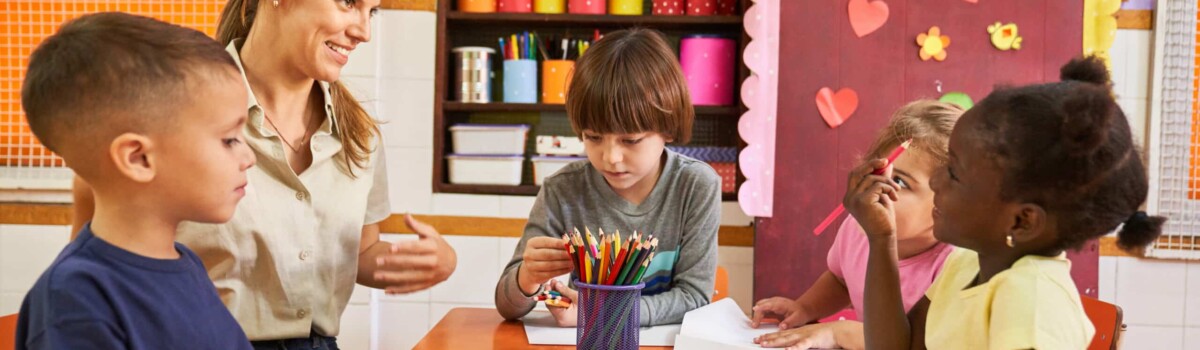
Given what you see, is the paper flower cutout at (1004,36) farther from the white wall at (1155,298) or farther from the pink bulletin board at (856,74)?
the white wall at (1155,298)

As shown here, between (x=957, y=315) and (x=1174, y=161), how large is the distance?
253cm

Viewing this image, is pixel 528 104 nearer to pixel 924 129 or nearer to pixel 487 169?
pixel 487 169

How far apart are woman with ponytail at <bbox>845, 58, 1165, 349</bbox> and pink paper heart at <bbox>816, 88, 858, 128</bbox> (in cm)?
194

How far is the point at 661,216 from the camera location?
5.74 feet

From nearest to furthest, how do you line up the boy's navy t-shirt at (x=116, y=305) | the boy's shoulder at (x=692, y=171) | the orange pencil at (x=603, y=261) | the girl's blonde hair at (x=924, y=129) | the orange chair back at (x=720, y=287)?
the boy's navy t-shirt at (x=116, y=305), the orange pencil at (x=603, y=261), the girl's blonde hair at (x=924, y=129), the boy's shoulder at (x=692, y=171), the orange chair back at (x=720, y=287)

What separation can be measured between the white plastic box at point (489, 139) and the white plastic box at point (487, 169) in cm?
2

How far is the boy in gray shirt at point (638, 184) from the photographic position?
5.31 feet

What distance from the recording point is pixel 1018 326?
97 cm

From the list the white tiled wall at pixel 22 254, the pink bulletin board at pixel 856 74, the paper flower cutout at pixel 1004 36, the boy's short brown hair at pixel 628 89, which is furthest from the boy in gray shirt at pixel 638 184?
the white tiled wall at pixel 22 254

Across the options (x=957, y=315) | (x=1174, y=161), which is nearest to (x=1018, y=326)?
(x=957, y=315)

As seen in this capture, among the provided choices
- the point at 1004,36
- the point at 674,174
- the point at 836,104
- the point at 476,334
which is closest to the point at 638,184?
the point at 674,174

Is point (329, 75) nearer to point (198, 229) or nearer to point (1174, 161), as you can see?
point (198, 229)

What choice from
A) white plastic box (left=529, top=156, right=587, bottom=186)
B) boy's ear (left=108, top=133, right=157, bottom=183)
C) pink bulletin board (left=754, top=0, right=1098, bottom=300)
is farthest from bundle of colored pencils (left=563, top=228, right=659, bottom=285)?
white plastic box (left=529, top=156, right=587, bottom=186)

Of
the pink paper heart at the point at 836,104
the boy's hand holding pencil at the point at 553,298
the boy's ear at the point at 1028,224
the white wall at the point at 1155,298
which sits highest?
the pink paper heart at the point at 836,104
